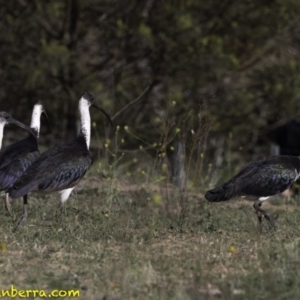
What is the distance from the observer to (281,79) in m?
17.9

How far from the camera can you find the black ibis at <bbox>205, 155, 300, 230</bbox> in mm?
10236

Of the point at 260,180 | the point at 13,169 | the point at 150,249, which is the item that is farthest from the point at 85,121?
the point at 150,249

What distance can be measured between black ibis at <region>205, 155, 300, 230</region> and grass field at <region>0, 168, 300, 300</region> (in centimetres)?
36

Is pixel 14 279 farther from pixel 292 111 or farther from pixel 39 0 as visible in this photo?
pixel 292 111

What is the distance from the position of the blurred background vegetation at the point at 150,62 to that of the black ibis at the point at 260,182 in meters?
5.66

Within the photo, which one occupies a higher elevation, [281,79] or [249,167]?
[281,79]

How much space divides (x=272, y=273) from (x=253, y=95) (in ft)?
36.4

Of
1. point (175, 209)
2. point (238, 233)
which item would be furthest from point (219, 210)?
point (238, 233)

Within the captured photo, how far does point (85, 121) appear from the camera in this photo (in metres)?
11.6

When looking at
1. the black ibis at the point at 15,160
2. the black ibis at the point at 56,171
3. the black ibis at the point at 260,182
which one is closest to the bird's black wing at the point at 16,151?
the black ibis at the point at 15,160

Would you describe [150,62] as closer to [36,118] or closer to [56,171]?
[36,118]

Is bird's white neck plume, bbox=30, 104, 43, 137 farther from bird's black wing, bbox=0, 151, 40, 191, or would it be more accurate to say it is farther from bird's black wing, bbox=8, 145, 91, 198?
bird's black wing, bbox=8, 145, 91, 198

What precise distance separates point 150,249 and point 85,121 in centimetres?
318

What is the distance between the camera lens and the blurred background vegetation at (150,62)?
1675 cm
